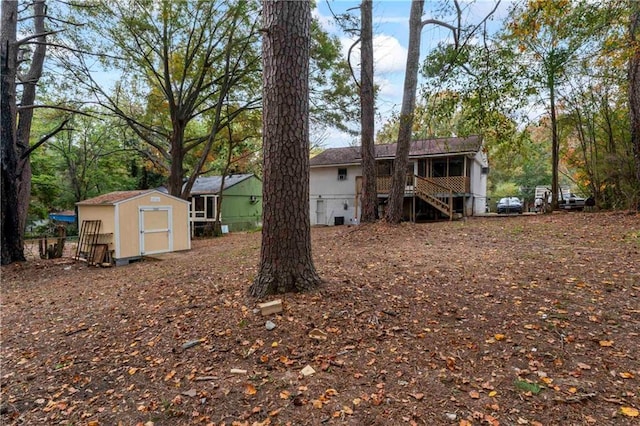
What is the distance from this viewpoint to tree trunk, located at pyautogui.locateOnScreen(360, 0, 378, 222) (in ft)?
33.0

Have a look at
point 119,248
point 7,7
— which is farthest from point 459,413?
point 7,7

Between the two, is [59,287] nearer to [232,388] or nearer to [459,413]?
[232,388]

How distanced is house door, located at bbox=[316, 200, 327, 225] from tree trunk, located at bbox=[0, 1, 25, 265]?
49.7ft

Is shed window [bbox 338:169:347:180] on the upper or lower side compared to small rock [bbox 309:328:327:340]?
upper

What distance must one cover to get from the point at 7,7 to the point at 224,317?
11410 millimetres

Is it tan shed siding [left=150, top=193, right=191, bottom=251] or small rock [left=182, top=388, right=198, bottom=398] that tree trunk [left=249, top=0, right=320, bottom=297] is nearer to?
small rock [left=182, top=388, right=198, bottom=398]

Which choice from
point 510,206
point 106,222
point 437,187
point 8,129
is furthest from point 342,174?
point 8,129

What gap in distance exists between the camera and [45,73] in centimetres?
1197

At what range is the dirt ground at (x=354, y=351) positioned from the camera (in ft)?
7.22

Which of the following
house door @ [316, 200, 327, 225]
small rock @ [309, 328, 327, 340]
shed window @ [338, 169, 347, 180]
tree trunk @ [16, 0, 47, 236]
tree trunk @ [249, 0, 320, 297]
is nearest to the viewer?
small rock @ [309, 328, 327, 340]

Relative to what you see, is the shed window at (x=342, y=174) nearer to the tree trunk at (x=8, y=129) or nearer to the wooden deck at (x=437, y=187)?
the wooden deck at (x=437, y=187)

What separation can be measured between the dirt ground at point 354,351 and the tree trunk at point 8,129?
5577mm

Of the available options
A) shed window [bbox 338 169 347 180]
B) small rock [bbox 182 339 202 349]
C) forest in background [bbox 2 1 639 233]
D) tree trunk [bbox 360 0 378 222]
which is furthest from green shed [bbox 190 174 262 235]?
small rock [bbox 182 339 202 349]

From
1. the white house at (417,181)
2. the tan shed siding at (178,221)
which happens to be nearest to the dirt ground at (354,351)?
the tan shed siding at (178,221)
